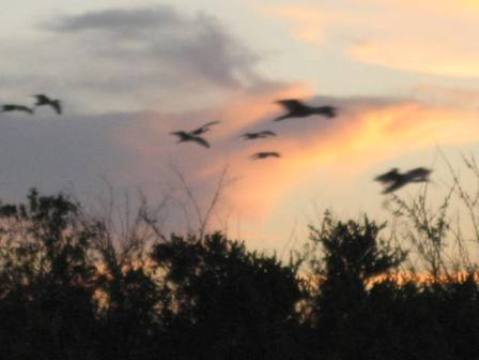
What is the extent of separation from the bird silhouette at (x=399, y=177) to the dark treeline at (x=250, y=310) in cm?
380

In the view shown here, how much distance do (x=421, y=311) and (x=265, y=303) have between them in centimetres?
517

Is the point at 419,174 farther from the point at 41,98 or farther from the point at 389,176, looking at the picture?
the point at 41,98

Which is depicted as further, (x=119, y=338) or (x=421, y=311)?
(x=119, y=338)

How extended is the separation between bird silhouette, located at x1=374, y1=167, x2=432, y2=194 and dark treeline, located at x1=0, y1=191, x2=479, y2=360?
3.80 metres

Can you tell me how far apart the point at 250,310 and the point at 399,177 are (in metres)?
8.34

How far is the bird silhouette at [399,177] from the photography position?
2328 cm

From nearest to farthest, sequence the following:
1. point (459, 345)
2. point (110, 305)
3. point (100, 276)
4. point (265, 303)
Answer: point (459, 345) < point (265, 303) < point (110, 305) < point (100, 276)

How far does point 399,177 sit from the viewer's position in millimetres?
23688

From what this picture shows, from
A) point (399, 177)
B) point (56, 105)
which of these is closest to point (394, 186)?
point (399, 177)

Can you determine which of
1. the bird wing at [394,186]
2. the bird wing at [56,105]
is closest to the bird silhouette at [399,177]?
the bird wing at [394,186]

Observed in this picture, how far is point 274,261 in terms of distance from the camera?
32.8m

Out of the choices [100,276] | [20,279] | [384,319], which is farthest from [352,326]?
[20,279]

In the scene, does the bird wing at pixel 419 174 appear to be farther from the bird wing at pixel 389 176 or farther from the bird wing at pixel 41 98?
the bird wing at pixel 41 98

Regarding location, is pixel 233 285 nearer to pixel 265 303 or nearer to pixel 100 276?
pixel 265 303
